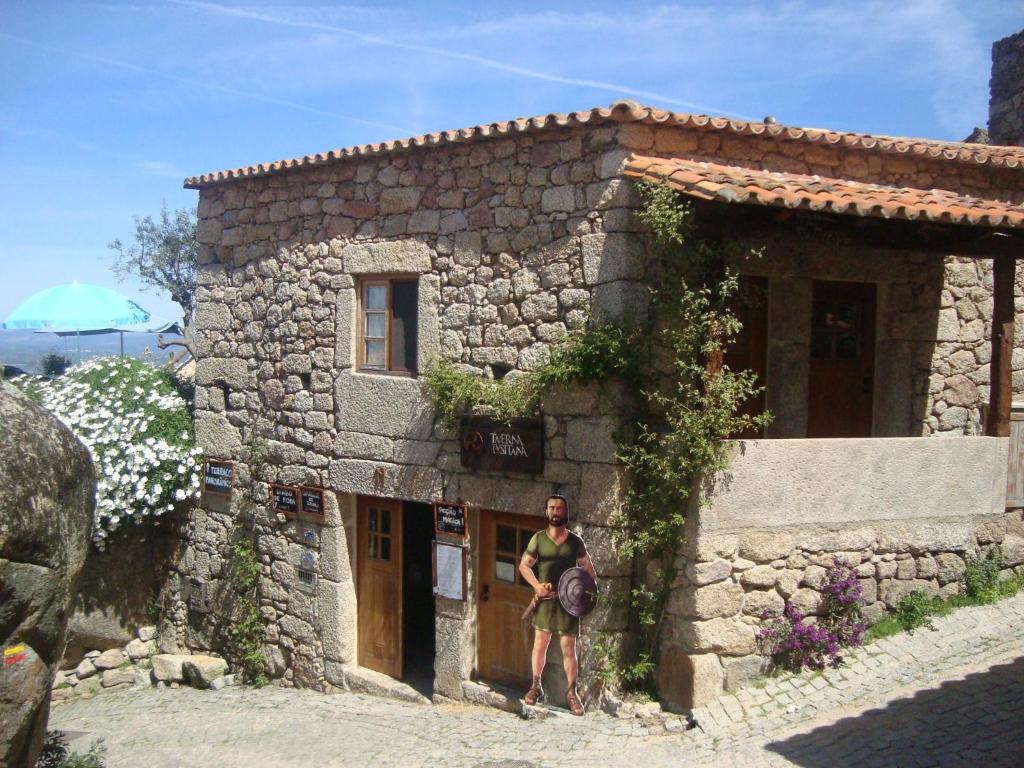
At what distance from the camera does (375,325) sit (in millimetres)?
8844

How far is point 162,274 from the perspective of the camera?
63.1ft

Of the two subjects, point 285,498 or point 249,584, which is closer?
point 285,498

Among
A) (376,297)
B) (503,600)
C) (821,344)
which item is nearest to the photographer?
(503,600)

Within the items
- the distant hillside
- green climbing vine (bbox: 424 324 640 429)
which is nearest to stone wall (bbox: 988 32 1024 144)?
green climbing vine (bbox: 424 324 640 429)

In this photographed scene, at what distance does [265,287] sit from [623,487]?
4.77 m

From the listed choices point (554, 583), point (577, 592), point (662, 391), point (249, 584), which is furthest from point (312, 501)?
point (662, 391)

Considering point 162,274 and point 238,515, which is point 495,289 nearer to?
point 238,515

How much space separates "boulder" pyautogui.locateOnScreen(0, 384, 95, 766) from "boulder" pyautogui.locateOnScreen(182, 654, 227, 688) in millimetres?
5091

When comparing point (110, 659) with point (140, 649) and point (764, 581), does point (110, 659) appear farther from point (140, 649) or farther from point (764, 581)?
point (764, 581)

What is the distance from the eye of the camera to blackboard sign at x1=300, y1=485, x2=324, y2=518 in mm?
9117

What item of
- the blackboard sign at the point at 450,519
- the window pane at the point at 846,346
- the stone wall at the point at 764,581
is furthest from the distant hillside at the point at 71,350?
the window pane at the point at 846,346

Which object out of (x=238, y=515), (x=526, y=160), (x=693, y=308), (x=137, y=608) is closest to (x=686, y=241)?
(x=693, y=308)

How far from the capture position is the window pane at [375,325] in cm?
879

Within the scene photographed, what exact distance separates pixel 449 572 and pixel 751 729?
9.55 feet
